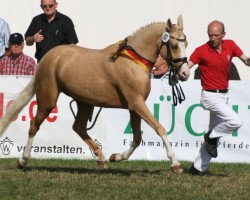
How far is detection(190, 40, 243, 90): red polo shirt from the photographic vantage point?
463 inches

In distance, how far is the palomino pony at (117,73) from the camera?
11.4 metres

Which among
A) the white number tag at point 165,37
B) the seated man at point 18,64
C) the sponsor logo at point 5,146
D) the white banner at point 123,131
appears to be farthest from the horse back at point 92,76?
the seated man at point 18,64

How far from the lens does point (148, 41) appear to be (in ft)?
38.0

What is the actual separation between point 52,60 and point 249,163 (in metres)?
3.90

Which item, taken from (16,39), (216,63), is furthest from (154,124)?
(16,39)

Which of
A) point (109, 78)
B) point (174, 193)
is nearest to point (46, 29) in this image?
point (109, 78)

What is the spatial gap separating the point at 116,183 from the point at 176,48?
1.89m

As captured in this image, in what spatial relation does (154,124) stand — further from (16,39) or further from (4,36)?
(4,36)

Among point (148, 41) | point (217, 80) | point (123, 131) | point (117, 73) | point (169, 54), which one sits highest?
point (148, 41)

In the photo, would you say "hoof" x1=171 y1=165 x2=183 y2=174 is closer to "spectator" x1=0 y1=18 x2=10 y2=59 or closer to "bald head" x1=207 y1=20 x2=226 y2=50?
"bald head" x1=207 y1=20 x2=226 y2=50

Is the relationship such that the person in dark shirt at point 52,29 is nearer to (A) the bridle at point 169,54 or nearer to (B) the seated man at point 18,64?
(B) the seated man at point 18,64

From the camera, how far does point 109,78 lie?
38.2ft

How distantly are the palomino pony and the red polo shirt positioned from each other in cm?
45

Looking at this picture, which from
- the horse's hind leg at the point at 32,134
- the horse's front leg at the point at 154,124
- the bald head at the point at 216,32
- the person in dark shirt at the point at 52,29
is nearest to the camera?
the horse's front leg at the point at 154,124
